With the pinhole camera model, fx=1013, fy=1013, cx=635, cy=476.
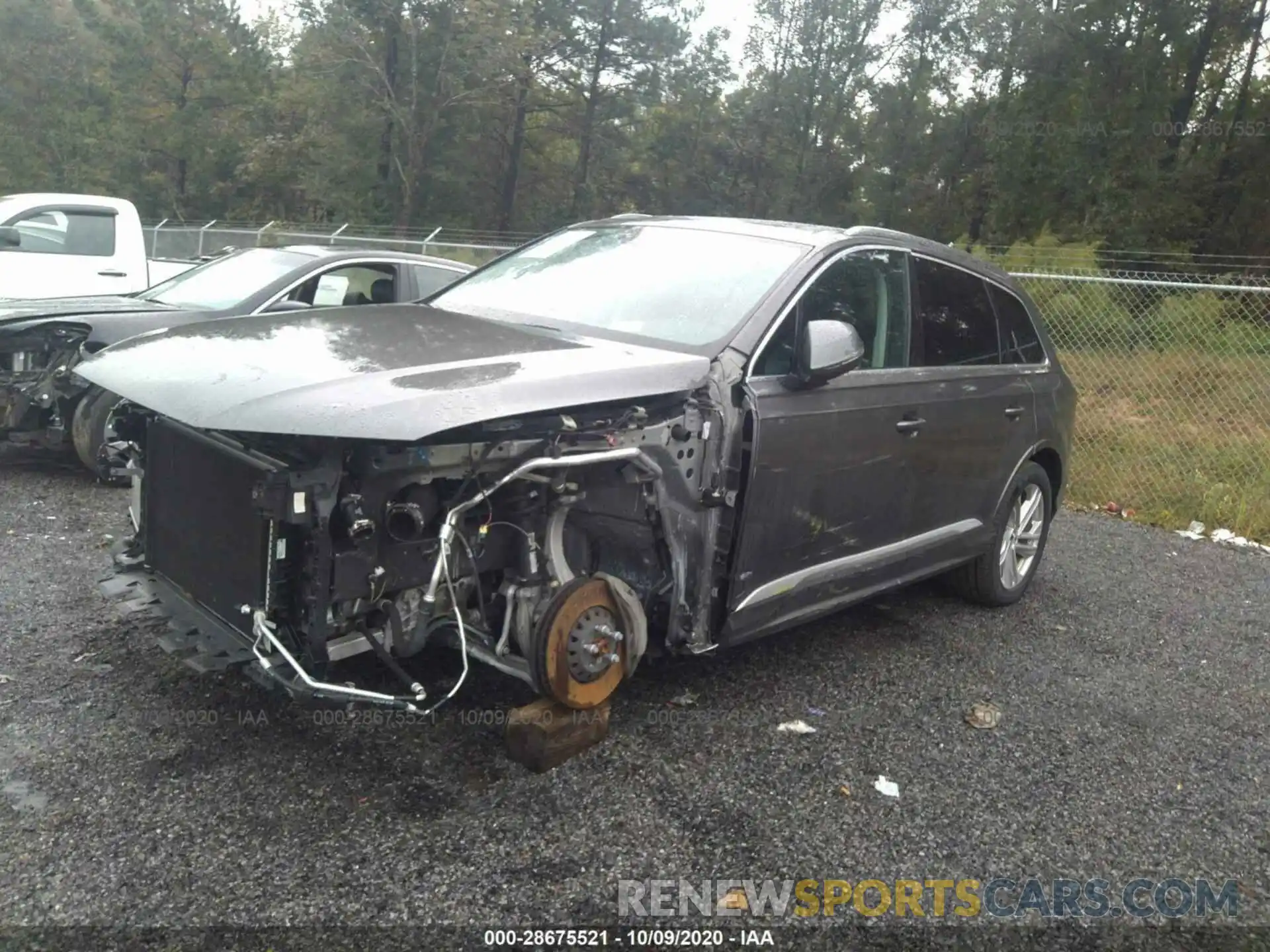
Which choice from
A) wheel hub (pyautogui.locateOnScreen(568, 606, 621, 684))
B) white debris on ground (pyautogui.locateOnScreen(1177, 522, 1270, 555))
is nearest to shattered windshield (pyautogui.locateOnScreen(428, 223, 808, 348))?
wheel hub (pyautogui.locateOnScreen(568, 606, 621, 684))

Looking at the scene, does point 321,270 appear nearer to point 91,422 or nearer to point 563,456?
point 91,422

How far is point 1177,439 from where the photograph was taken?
869 cm

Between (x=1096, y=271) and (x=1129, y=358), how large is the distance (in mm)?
9011

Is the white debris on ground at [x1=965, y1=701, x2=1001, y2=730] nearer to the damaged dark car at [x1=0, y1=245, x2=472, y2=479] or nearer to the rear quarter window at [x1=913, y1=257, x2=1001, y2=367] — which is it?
the rear quarter window at [x1=913, y1=257, x2=1001, y2=367]

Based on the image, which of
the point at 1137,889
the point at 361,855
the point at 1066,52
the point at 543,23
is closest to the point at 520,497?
the point at 361,855

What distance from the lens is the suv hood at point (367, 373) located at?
8.58ft

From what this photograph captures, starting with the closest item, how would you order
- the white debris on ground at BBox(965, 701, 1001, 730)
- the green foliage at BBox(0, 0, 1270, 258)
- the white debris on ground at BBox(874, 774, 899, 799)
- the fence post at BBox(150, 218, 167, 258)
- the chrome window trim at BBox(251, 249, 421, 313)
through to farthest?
the white debris on ground at BBox(874, 774, 899, 799)
the white debris on ground at BBox(965, 701, 1001, 730)
the chrome window trim at BBox(251, 249, 421, 313)
the fence post at BBox(150, 218, 167, 258)
the green foliage at BBox(0, 0, 1270, 258)

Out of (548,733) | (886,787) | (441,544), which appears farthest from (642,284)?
(886,787)

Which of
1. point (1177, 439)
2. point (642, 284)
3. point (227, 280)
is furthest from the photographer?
point (1177, 439)

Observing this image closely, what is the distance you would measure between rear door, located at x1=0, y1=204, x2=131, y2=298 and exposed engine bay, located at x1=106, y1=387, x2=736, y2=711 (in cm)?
642

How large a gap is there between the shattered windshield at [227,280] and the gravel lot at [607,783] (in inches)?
99.0

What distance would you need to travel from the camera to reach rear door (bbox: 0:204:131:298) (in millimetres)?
8867

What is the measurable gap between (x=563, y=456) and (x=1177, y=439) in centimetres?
747

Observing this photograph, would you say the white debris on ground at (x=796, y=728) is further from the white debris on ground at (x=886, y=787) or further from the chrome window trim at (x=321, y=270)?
the chrome window trim at (x=321, y=270)
